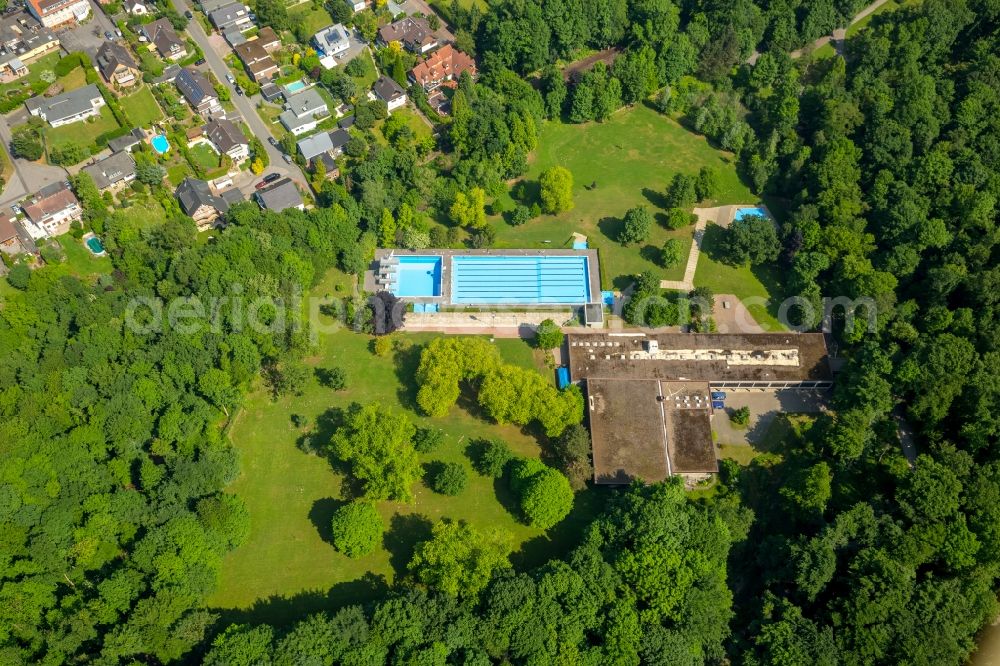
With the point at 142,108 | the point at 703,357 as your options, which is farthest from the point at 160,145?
the point at 703,357

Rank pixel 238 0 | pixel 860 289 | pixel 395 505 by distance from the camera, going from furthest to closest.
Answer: pixel 238 0 < pixel 860 289 < pixel 395 505

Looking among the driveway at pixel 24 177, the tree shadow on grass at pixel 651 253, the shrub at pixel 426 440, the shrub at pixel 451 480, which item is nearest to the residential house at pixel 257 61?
the driveway at pixel 24 177

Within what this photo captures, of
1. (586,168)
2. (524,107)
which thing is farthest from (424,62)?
(586,168)

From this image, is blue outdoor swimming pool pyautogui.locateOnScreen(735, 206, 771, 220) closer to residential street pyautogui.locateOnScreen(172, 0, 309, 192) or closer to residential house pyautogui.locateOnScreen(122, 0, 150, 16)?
residential street pyautogui.locateOnScreen(172, 0, 309, 192)

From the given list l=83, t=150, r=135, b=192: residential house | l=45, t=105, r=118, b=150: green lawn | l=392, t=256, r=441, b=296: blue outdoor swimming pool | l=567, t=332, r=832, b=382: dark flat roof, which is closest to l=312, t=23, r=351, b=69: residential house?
l=45, t=105, r=118, b=150: green lawn

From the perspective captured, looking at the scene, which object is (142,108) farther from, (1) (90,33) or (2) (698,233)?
(2) (698,233)

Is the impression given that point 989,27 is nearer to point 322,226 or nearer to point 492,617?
point 322,226
